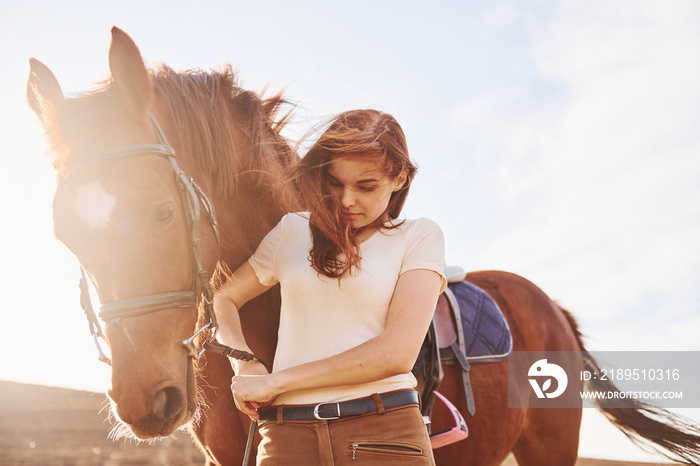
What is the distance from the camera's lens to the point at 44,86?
1962mm

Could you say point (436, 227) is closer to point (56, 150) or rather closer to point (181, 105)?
point (181, 105)

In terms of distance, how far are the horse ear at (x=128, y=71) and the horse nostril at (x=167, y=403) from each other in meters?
1.03

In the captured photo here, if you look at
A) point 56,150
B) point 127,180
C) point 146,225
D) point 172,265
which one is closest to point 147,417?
point 172,265

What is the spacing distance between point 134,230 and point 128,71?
25.8 inches

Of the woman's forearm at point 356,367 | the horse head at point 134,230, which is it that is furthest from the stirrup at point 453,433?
the horse head at point 134,230

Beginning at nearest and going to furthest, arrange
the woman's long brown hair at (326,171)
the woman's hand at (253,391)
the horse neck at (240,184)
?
the woman's hand at (253,391) < the woman's long brown hair at (326,171) < the horse neck at (240,184)

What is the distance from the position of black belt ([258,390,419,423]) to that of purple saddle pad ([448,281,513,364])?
73.9 inches

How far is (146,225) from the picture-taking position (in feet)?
5.61

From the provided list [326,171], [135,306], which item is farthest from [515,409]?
[135,306]

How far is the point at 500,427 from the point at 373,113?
7.97 feet

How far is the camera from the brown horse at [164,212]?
1.65 meters

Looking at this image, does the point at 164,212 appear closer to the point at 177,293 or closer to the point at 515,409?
the point at 177,293

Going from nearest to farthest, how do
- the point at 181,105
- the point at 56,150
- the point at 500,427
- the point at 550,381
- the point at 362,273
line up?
the point at 362,273, the point at 56,150, the point at 181,105, the point at 500,427, the point at 550,381

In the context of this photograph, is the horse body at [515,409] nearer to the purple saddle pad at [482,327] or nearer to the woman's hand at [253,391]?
the purple saddle pad at [482,327]
